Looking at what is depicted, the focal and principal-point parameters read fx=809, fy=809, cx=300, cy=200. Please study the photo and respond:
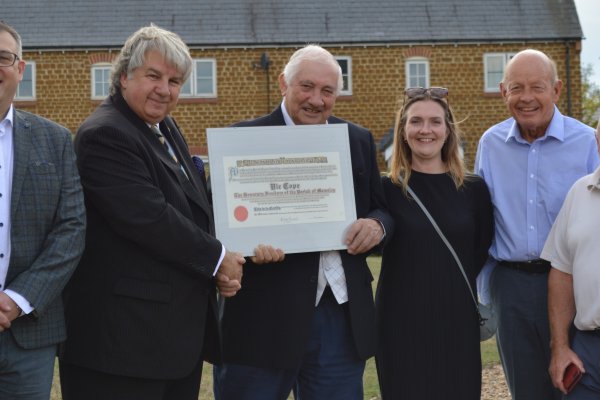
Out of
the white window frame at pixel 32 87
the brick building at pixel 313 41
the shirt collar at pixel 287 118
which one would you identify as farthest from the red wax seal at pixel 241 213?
the white window frame at pixel 32 87

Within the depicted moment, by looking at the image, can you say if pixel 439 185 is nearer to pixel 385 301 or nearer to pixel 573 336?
pixel 385 301

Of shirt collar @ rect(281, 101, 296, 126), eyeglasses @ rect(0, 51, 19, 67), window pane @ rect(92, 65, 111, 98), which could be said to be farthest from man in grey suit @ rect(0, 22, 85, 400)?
window pane @ rect(92, 65, 111, 98)

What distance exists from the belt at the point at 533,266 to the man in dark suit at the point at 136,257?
1.73 m

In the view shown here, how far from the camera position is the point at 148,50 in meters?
3.74

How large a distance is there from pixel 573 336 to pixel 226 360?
183 centimetres

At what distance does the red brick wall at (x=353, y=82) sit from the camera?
27016 mm

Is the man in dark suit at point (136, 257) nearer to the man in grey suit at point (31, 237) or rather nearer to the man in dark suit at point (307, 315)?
the man in grey suit at point (31, 237)

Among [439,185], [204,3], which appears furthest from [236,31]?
[439,185]

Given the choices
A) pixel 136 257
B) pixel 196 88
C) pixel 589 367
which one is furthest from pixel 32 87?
pixel 589 367

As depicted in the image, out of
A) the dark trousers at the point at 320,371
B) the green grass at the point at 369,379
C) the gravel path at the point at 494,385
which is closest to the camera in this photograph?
the dark trousers at the point at 320,371

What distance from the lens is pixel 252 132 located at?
13.8 ft

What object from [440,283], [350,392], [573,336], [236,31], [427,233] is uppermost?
[236,31]

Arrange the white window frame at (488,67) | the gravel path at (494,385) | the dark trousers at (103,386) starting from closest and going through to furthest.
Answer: the dark trousers at (103,386) → the gravel path at (494,385) → the white window frame at (488,67)

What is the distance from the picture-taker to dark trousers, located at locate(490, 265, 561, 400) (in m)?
4.51
